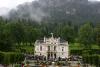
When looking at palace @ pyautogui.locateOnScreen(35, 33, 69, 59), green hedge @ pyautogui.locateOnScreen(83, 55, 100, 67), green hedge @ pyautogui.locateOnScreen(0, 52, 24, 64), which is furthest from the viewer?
palace @ pyautogui.locateOnScreen(35, 33, 69, 59)

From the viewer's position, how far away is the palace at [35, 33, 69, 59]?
8588 centimetres

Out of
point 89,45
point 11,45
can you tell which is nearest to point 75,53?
point 89,45

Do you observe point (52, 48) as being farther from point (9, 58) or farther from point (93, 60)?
point (9, 58)

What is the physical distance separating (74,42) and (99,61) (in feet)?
→ 160

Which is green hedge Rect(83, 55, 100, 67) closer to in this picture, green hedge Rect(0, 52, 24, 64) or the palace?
green hedge Rect(0, 52, 24, 64)

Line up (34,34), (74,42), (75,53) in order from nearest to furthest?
(75,53), (34,34), (74,42)

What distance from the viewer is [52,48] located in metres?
86.1

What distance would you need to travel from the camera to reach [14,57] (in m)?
68.6

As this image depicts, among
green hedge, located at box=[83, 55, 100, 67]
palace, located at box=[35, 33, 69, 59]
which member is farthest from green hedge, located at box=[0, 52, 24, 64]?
palace, located at box=[35, 33, 69, 59]

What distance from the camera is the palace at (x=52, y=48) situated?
8588 cm

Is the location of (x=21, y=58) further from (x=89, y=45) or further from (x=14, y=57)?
(x=89, y=45)

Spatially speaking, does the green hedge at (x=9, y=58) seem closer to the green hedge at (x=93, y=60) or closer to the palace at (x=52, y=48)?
the green hedge at (x=93, y=60)

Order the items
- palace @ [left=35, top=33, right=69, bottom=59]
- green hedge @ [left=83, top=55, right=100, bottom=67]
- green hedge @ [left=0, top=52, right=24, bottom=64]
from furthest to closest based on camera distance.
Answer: palace @ [left=35, top=33, right=69, bottom=59] → green hedge @ [left=83, top=55, right=100, bottom=67] → green hedge @ [left=0, top=52, right=24, bottom=64]

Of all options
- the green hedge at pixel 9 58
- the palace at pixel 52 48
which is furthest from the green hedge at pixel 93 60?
the palace at pixel 52 48
